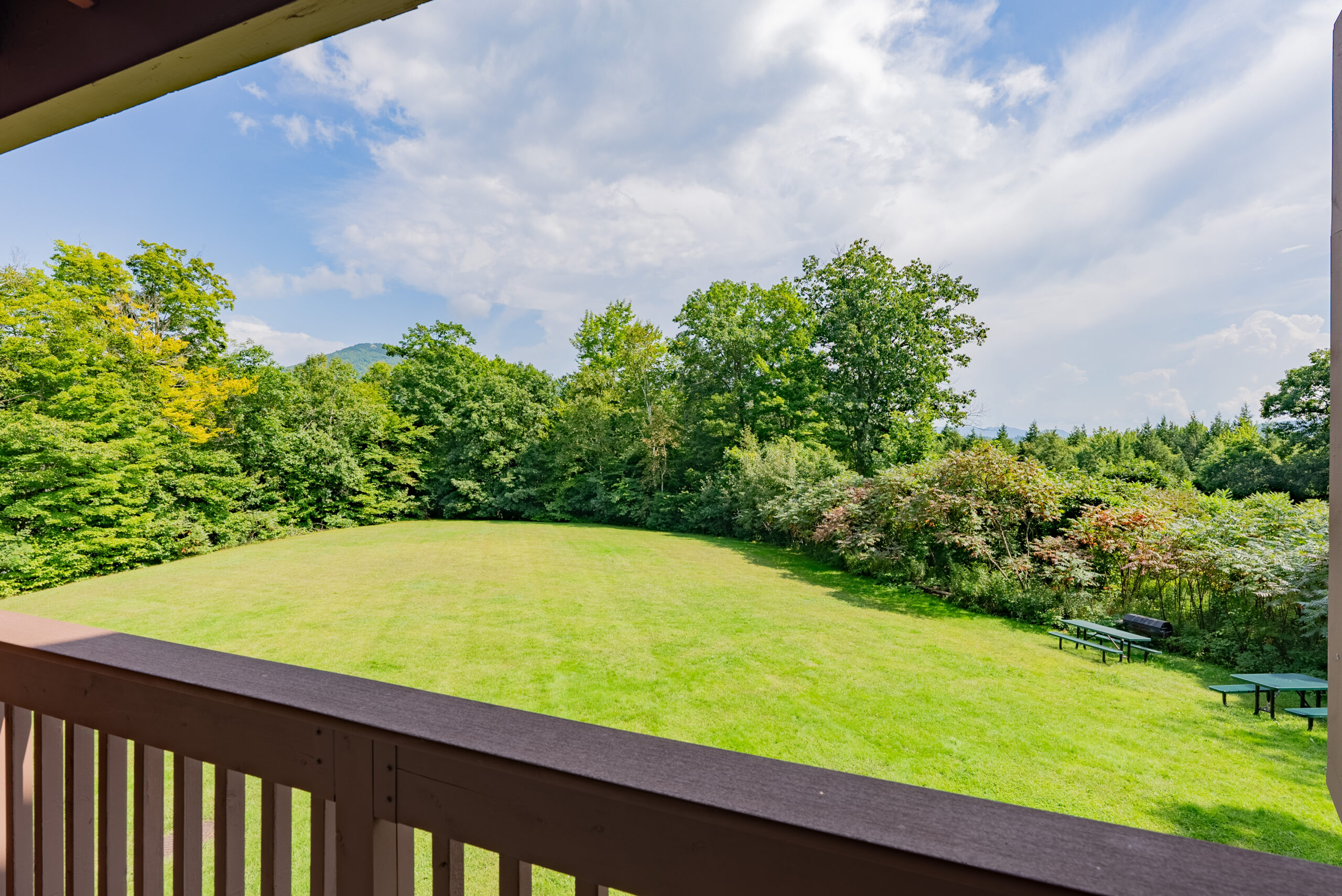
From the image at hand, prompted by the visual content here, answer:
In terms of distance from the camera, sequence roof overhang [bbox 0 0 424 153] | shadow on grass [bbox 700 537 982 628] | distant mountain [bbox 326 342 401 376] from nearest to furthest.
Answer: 1. roof overhang [bbox 0 0 424 153]
2. shadow on grass [bbox 700 537 982 628]
3. distant mountain [bbox 326 342 401 376]

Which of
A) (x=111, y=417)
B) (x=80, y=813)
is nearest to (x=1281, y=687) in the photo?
(x=80, y=813)

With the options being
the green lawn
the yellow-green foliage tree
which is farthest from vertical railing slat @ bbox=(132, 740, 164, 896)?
the yellow-green foliage tree

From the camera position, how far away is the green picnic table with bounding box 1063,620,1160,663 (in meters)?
4.05

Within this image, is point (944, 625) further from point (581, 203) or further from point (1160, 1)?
point (581, 203)

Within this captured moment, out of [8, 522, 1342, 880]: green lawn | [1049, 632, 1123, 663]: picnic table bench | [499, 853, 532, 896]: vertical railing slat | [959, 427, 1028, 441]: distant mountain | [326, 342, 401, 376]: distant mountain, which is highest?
[326, 342, 401, 376]: distant mountain

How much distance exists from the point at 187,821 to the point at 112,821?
0.16 meters

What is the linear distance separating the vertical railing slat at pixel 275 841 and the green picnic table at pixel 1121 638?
494 centimetres

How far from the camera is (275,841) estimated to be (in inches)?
24.5

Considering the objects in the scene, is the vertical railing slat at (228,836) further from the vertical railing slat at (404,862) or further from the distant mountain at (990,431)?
the distant mountain at (990,431)

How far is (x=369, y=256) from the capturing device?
16.7m

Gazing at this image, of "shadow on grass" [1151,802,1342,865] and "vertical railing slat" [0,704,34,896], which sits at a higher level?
"vertical railing slat" [0,704,34,896]

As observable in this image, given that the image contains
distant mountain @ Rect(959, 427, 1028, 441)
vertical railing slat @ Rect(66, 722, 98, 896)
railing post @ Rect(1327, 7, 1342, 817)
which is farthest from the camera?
distant mountain @ Rect(959, 427, 1028, 441)

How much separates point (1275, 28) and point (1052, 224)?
439cm

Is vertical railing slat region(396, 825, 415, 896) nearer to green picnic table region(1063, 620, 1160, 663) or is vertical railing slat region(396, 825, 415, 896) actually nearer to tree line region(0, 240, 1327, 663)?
tree line region(0, 240, 1327, 663)
